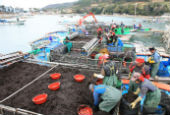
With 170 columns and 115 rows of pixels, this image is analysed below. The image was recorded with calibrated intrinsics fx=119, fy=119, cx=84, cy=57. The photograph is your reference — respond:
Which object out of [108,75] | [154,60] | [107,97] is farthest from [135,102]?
[154,60]

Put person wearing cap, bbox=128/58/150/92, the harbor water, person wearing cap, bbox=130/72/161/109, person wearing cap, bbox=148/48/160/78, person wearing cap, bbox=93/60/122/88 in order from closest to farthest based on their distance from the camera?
person wearing cap, bbox=130/72/161/109 → person wearing cap, bbox=93/60/122/88 → person wearing cap, bbox=128/58/150/92 → person wearing cap, bbox=148/48/160/78 → the harbor water

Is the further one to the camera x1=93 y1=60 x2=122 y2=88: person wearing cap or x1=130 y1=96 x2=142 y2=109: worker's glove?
x1=93 y1=60 x2=122 y2=88: person wearing cap

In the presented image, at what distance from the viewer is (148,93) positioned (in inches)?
125

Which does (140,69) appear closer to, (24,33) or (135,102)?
(135,102)

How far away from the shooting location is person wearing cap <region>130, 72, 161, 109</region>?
3.04 meters

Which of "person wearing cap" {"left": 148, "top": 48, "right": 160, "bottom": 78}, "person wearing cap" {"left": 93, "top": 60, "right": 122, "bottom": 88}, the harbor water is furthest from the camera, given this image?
the harbor water

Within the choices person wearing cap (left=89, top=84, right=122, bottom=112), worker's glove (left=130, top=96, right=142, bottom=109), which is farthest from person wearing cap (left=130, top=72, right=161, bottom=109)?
person wearing cap (left=89, top=84, right=122, bottom=112)

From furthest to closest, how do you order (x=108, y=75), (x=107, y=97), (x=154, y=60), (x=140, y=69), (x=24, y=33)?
(x=24, y=33) < (x=154, y=60) < (x=140, y=69) < (x=108, y=75) < (x=107, y=97)

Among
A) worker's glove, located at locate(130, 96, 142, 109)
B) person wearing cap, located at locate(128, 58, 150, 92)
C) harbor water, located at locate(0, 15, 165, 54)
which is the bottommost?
worker's glove, located at locate(130, 96, 142, 109)

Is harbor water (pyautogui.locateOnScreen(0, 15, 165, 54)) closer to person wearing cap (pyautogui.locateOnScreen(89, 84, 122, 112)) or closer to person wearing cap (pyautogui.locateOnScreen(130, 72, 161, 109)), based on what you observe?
person wearing cap (pyautogui.locateOnScreen(89, 84, 122, 112))

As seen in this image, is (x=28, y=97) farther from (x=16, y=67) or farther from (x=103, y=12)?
(x=103, y=12)

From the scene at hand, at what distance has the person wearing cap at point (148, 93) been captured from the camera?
3037 mm

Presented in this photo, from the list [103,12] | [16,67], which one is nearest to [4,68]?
[16,67]

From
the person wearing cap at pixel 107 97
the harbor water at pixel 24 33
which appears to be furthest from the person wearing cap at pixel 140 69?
the harbor water at pixel 24 33
